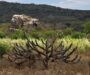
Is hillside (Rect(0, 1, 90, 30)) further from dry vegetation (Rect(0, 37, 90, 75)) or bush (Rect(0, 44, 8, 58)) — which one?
dry vegetation (Rect(0, 37, 90, 75))

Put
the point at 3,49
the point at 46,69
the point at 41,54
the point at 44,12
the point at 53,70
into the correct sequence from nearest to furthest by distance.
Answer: the point at 53,70
the point at 46,69
the point at 41,54
the point at 3,49
the point at 44,12

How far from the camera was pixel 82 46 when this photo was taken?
31.2 metres

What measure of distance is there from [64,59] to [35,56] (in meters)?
1.31

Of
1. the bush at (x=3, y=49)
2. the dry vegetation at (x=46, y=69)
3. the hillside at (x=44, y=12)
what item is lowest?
the hillside at (x=44, y=12)

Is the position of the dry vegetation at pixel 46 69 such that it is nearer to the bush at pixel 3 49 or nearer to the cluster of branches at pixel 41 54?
the cluster of branches at pixel 41 54

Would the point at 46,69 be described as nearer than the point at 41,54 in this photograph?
Yes

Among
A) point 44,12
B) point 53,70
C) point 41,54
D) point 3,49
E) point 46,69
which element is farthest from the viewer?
point 44,12

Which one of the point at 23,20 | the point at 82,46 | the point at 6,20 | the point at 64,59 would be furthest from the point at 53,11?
the point at 64,59

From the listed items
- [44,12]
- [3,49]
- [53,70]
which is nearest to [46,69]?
[53,70]

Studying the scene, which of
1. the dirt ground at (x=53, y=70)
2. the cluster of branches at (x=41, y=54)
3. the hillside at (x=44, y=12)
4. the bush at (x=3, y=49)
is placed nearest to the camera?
the dirt ground at (x=53, y=70)

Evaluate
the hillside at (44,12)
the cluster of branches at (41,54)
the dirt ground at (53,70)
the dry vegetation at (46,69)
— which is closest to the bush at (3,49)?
the dry vegetation at (46,69)

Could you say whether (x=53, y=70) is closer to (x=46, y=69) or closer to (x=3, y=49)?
(x=46, y=69)

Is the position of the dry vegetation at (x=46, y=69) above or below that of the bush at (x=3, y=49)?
above

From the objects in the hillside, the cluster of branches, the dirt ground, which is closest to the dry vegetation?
the dirt ground
